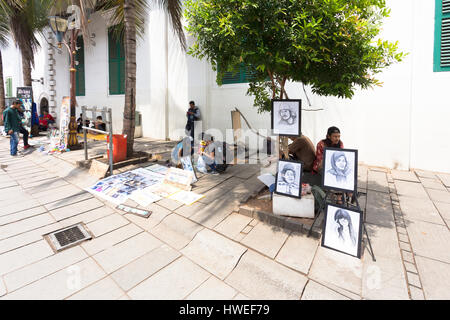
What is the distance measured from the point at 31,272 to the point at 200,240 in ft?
6.00

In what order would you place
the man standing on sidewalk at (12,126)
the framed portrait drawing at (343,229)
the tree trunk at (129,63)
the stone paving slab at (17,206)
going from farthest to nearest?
the man standing on sidewalk at (12,126) → the tree trunk at (129,63) → the stone paving slab at (17,206) → the framed portrait drawing at (343,229)

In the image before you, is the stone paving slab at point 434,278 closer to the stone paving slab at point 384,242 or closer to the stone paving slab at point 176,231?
the stone paving slab at point 384,242

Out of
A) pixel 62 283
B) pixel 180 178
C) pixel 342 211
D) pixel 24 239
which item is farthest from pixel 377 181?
pixel 24 239

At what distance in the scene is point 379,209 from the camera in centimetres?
398

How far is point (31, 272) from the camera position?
2527 millimetres

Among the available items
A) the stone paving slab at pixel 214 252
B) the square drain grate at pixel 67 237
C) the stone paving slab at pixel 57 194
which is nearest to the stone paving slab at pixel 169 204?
the stone paving slab at pixel 214 252

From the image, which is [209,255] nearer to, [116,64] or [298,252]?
[298,252]

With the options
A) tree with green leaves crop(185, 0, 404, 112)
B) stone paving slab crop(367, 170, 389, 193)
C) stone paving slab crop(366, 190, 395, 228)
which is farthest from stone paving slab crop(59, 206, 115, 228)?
stone paving slab crop(367, 170, 389, 193)

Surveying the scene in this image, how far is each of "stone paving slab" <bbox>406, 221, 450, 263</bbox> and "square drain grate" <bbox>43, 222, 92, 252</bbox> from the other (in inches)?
165

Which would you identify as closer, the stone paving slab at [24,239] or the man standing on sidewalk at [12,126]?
the stone paving slab at [24,239]

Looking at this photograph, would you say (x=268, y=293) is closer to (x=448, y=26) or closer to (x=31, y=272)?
(x=31, y=272)

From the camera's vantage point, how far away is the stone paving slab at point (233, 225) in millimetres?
3240

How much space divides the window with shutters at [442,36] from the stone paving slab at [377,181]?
2854 mm

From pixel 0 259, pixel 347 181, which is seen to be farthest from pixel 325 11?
pixel 0 259
